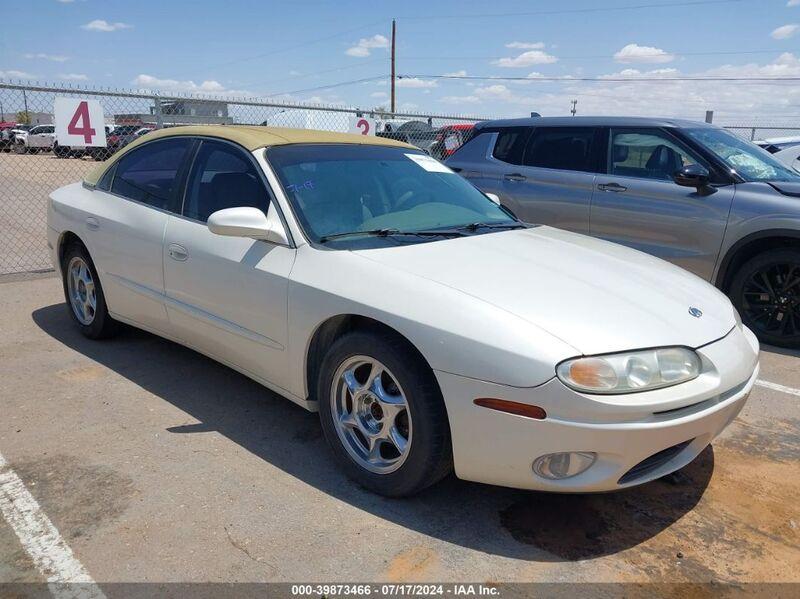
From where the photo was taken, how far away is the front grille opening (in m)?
2.56

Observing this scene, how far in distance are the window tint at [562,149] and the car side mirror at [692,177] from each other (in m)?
0.99

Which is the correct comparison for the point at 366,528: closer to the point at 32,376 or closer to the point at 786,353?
the point at 32,376

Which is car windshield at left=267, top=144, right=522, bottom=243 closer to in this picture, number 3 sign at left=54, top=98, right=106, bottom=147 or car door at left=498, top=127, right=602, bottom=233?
car door at left=498, top=127, right=602, bottom=233

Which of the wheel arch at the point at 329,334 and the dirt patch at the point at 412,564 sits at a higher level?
the wheel arch at the point at 329,334

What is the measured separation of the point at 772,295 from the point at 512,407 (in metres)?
3.88

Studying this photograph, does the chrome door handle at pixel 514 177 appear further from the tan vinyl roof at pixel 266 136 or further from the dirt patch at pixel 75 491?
the dirt patch at pixel 75 491

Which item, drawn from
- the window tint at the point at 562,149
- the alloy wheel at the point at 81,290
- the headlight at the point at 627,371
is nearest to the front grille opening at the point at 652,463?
the headlight at the point at 627,371

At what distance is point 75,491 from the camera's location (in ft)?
9.71

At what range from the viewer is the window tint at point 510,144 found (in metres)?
6.95

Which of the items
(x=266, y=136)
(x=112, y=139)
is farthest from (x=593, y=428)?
(x=112, y=139)

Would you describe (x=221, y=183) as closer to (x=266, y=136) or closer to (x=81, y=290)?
(x=266, y=136)

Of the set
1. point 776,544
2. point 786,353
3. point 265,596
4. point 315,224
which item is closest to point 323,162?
point 315,224

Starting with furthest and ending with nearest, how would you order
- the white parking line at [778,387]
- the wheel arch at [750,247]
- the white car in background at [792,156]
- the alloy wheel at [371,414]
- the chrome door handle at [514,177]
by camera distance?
the white car in background at [792,156] < the chrome door handle at [514,177] < the wheel arch at [750,247] < the white parking line at [778,387] < the alloy wheel at [371,414]

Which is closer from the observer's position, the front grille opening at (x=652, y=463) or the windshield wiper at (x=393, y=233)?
the front grille opening at (x=652, y=463)
